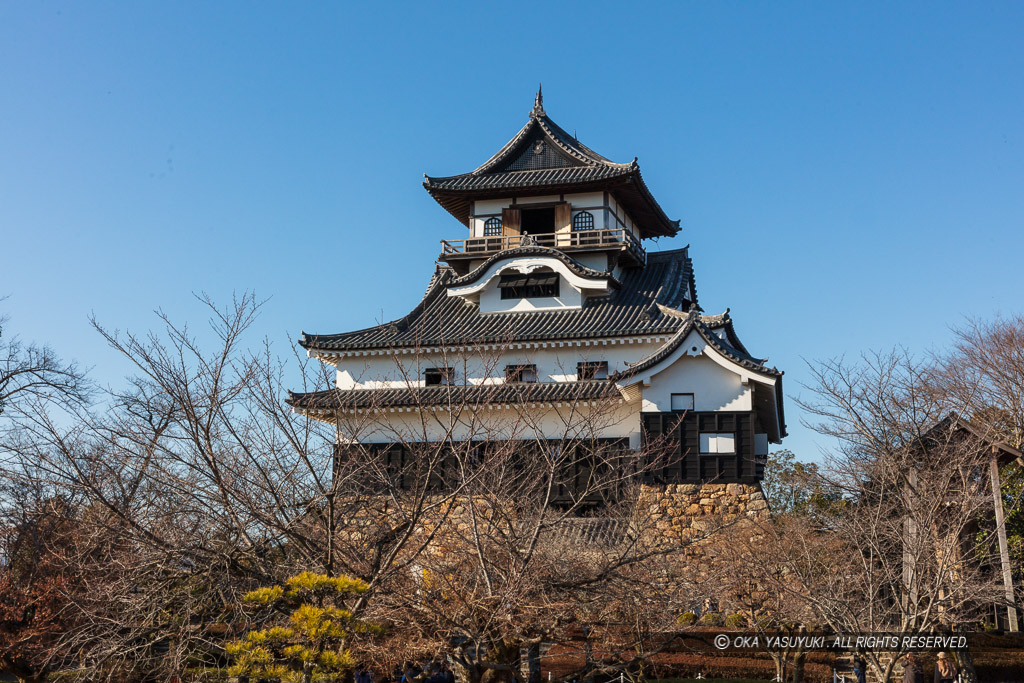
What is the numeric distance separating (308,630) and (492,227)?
79.8ft

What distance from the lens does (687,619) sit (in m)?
20.7

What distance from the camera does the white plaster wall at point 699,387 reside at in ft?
78.4

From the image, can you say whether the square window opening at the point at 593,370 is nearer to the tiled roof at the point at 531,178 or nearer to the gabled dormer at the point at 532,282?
the gabled dormer at the point at 532,282

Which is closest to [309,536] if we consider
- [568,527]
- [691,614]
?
[568,527]

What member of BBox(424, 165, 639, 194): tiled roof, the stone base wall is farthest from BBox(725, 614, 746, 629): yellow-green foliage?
BBox(424, 165, 639, 194): tiled roof

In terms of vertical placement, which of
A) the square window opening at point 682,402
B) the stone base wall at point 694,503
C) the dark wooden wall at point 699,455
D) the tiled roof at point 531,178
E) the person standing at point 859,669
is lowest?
the person standing at point 859,669

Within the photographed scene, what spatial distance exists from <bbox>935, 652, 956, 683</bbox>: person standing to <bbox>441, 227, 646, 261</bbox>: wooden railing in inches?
658

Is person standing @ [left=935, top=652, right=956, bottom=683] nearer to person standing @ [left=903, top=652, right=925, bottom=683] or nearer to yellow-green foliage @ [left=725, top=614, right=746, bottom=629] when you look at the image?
person standing @ [left=903, top=652, right=925, bottom=683]

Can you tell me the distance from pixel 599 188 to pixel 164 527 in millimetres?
22739

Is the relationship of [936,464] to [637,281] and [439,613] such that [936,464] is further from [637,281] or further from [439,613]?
[637,281]

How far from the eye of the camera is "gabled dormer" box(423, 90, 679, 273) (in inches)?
1140

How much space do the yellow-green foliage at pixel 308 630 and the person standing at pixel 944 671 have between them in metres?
9.90

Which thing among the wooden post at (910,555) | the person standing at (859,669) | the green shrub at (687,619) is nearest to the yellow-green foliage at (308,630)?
the wooden post at (910,555)

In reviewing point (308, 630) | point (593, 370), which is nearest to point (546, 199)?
point (593, 370)
